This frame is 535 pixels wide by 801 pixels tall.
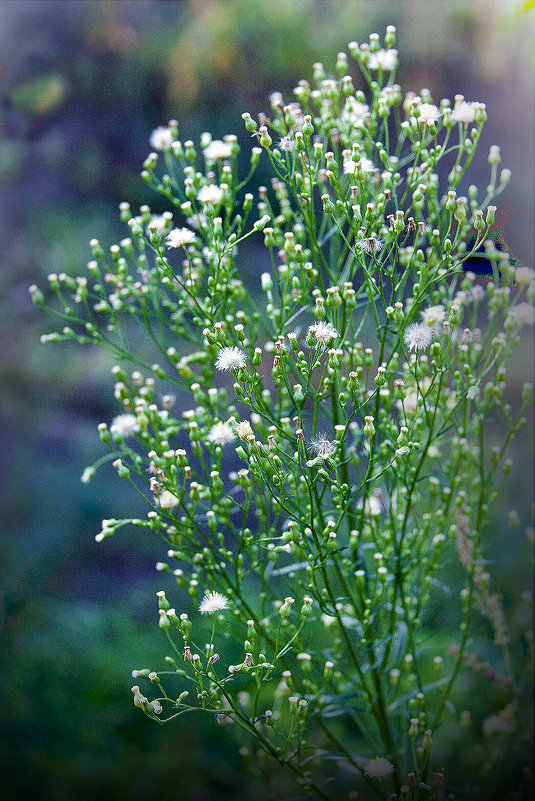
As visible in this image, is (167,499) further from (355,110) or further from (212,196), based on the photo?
(355,110)

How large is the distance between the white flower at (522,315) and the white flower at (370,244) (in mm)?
130

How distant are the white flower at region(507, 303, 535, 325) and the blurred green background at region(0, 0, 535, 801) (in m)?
0.41

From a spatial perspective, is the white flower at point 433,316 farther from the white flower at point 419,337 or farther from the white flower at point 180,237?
the white flower at point 180,237

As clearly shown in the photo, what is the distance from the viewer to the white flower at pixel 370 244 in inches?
20.8

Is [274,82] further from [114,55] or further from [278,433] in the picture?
[278,433]

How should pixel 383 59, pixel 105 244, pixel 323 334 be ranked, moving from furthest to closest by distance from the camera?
pixel 105 244
pixel 383 59
pixel 323 334

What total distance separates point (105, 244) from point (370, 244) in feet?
2.58

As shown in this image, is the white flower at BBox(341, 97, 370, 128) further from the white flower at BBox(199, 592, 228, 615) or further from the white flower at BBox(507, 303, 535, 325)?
the white flower at BBox(199, 592, 228, 615)

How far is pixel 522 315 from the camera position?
0.58 m

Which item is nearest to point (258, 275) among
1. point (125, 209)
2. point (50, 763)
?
point (125, 209)

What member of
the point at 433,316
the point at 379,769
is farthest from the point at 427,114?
the point at 379,769

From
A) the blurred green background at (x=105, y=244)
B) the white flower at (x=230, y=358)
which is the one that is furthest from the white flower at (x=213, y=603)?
the blurred green background at (x=105, y=244)

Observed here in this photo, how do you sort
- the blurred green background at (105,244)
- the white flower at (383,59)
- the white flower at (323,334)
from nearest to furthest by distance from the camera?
the white flower at (323,334) → the white flower at (383,59) → the blurred green background at (105,244)

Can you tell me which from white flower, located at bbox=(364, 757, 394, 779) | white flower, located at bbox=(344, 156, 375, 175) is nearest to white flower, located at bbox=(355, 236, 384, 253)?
white flower, located at bbox=(344, 156, 375, 175)
